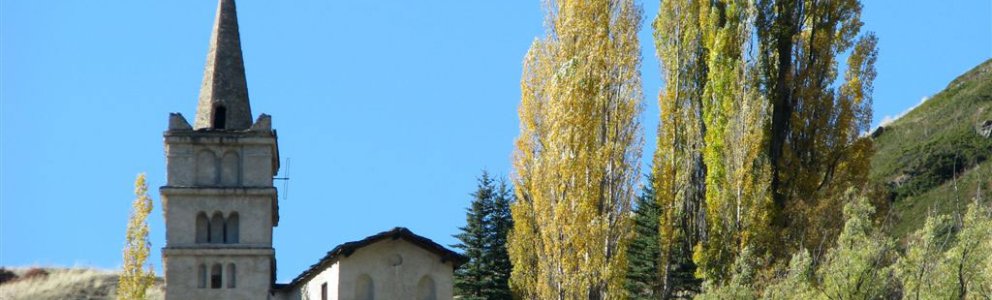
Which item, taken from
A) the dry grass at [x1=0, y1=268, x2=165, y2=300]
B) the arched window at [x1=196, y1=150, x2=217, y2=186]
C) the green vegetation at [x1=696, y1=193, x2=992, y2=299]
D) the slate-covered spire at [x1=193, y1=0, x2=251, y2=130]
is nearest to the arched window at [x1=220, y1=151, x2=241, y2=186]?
the arched window at [x1=196, y1=150, x2=217, y2=186]

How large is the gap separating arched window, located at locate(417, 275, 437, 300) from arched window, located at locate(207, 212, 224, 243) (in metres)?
4.47

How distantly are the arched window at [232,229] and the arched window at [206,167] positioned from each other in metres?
0.88

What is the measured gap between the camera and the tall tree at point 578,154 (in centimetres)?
4469

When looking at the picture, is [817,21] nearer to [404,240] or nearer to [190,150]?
[404,240]

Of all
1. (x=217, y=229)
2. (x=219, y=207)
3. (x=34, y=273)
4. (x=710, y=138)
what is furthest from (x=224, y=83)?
(x=34, y=273)

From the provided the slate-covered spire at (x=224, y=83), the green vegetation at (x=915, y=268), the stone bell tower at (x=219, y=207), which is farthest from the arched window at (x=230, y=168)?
the green vegetation at (x=915, y=268)

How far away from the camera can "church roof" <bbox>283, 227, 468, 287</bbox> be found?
44781 millimetres

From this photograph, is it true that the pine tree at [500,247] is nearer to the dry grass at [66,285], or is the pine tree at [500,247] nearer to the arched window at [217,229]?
the arched window at [217,229]

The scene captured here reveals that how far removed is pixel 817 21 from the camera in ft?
166

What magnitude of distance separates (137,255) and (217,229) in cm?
183

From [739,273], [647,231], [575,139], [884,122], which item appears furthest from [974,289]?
[884,122]

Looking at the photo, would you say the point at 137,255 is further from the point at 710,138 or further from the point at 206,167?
the point at 710,138

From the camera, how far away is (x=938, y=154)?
79.5m

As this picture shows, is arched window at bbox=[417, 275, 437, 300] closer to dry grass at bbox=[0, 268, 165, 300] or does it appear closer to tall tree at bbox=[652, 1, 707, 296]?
tall tree at bbox=[652, 1, 707, 296]
